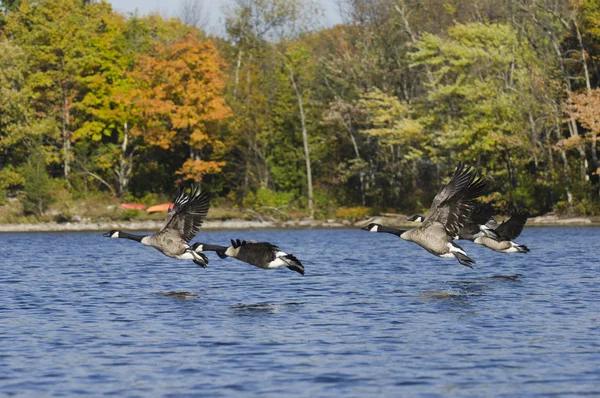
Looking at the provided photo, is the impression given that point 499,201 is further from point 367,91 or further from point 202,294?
point 202,294

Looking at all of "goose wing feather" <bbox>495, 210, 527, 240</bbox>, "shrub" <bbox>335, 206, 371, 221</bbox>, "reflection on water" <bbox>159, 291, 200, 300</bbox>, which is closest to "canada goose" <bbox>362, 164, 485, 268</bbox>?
"reflection on water" <bbox>159, 291, 200, 300</bbox>

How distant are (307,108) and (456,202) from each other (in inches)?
1794

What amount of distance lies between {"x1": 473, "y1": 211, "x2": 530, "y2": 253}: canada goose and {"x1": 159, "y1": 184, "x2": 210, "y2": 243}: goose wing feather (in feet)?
24.1

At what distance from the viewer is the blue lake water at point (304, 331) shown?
1139 cm

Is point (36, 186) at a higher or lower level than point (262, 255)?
higher

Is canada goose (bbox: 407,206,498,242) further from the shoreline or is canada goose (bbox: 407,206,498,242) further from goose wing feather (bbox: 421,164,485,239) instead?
the shoreline

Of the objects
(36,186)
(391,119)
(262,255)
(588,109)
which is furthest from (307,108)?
(262,255)

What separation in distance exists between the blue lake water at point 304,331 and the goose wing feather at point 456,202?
1.53 metres

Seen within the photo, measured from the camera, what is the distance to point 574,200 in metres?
53.2

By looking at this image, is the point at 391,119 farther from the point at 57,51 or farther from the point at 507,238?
the point at 507,238

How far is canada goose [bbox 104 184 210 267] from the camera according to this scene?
69.2ft

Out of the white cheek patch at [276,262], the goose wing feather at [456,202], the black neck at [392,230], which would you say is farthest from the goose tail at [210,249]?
the goose wing feather at [456,202]

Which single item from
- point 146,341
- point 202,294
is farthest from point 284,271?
point 146,341

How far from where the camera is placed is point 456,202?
1997 centimetres
